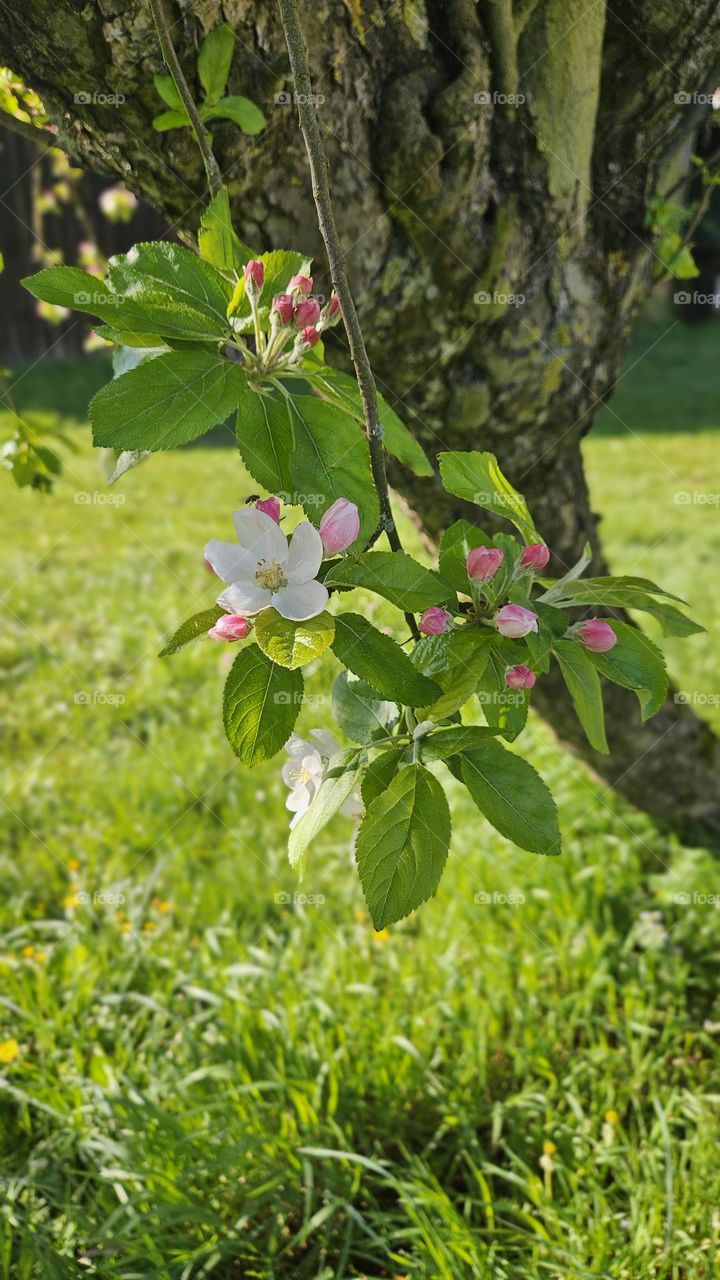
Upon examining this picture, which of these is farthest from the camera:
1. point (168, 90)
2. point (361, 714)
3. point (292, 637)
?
point (168, 90)

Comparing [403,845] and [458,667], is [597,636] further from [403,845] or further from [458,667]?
[403,845]

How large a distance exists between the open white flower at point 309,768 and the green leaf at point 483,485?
1.01 feet

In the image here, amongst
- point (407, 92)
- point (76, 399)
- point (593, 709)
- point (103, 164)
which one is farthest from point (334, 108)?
point (76, 399)

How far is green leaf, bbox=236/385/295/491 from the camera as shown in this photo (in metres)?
0.94

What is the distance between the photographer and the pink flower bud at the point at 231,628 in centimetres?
91

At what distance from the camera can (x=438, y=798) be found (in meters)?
1.00

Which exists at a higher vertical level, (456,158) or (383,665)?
(456,158)

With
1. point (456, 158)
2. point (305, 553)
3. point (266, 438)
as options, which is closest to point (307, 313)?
point (266, 438)

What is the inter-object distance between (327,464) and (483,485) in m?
0.18

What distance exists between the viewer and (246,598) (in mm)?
893

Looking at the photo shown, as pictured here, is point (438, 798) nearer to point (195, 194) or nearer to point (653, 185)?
point (195, 194)

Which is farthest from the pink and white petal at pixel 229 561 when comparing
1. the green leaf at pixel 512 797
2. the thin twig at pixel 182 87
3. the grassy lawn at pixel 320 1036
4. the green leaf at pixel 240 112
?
the grassy lawn at pixel 320 1036

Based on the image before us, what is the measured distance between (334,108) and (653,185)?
0.61m

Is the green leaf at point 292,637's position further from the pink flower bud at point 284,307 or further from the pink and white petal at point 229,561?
the pink flower bud at point 284,307
